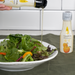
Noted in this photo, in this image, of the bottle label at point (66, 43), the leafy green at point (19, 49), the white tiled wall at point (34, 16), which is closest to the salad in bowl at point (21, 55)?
the leafy green at point (19, 49)

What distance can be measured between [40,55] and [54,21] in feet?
5.22

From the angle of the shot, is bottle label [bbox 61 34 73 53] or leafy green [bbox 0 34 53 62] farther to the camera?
bottle label [bbox 61 34 73 53]

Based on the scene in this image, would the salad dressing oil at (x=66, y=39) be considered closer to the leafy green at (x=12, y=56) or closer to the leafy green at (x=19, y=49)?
the leafy green at (x=19, y=49)

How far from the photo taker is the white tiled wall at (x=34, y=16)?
2195 millimetres

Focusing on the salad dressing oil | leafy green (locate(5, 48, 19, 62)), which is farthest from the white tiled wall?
leafy green (locate(5, 48, 19, 62))

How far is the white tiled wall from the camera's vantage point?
2195mm

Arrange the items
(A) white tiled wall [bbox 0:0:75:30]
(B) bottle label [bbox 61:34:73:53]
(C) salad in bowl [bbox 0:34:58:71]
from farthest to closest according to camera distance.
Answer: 1. (A) white tiled wall [bbox 0:0:75:30]
2. (B) bottle label [bbox 61:34:73:53]
3. (C) salad in bowl [bbox 0:34:58:71]

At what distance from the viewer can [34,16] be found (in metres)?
2.21

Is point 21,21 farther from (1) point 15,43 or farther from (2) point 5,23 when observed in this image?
(1) point 15,43

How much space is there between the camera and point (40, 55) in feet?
2.24

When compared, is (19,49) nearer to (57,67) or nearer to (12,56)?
(12,56)

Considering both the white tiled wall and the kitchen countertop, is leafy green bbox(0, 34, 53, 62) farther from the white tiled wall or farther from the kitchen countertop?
the white tiled wall

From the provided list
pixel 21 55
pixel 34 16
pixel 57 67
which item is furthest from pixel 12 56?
pixel 34 16

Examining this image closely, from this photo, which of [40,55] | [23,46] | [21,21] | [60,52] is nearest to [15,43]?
[23,46]
